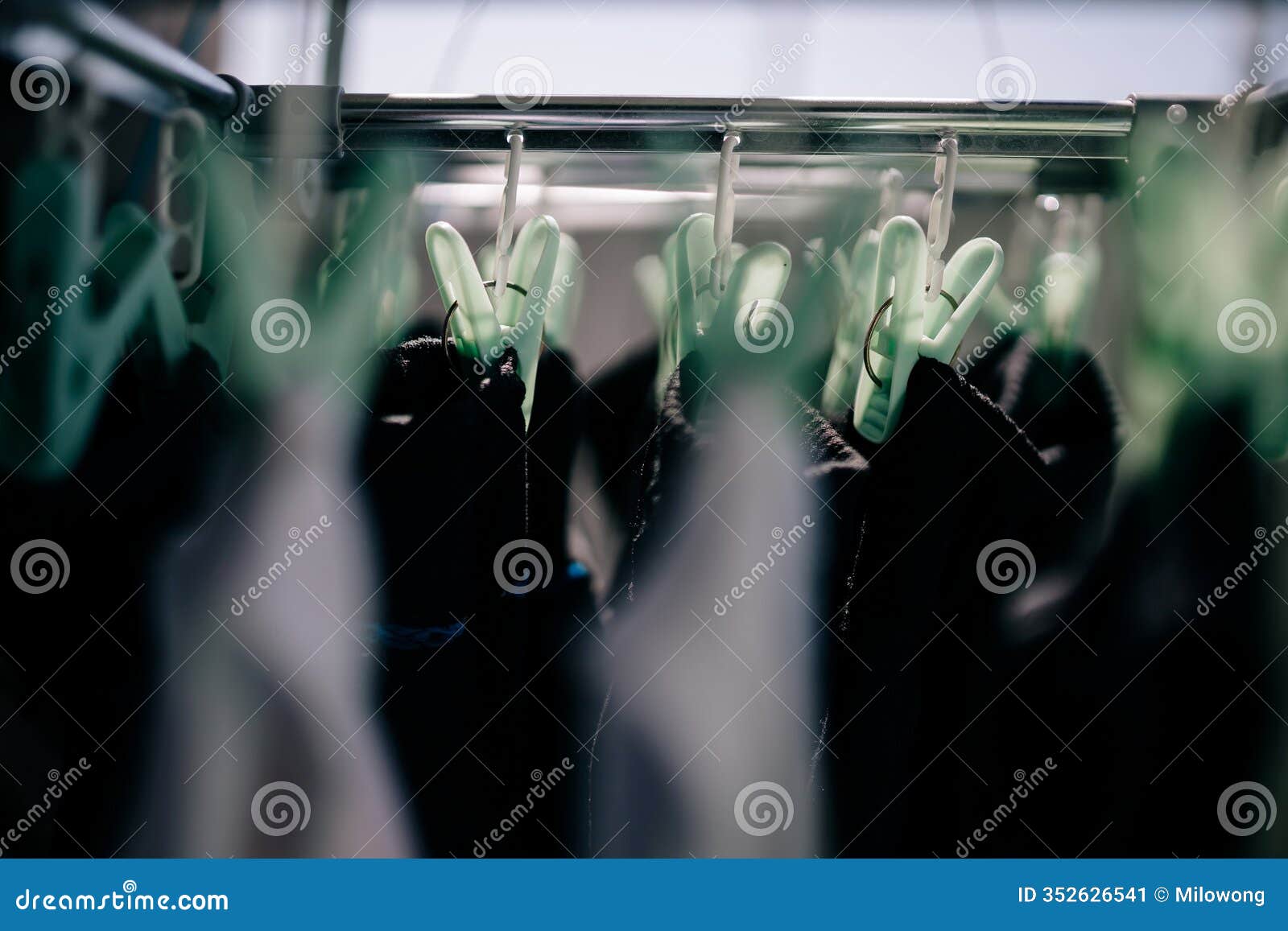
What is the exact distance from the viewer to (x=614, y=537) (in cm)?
63

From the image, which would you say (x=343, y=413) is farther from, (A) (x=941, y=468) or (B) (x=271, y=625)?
(A) (x=941, y=468)

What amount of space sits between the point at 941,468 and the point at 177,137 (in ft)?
2.00

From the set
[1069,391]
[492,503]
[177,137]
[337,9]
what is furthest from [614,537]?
[337,9]
